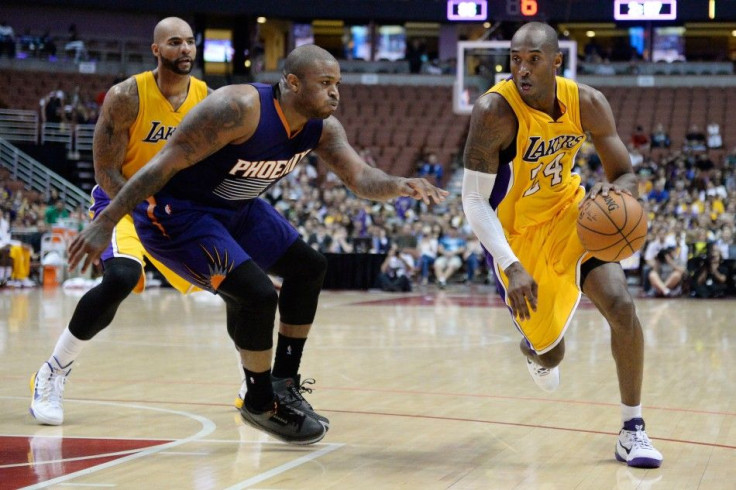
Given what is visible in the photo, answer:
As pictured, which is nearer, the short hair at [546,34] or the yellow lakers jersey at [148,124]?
the short hair at [546,34]

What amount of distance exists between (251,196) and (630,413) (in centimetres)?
212

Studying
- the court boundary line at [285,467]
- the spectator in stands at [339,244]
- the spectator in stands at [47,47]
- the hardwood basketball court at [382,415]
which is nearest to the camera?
→ the court boundary line at [285,467]

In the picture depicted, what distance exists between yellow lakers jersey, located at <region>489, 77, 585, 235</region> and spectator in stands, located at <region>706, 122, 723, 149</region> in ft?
68.4

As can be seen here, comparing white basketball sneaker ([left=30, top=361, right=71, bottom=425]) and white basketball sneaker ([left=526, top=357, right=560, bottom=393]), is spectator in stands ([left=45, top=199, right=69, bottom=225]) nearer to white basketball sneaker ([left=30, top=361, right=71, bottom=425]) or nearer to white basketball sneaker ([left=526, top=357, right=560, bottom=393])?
white basketball sneaker ([left=30, top=361, right=71, bottom=425])

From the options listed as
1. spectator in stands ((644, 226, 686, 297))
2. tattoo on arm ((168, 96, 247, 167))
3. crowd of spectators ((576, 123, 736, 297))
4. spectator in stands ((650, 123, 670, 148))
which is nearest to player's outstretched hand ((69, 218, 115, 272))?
tattoo on arm ((168, 96, 247, 167))

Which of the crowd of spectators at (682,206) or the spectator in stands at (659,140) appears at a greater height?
the spectator in stands at (659,140)

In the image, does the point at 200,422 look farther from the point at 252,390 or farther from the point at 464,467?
the point at 464,467

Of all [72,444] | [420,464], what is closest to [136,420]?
[72,444]

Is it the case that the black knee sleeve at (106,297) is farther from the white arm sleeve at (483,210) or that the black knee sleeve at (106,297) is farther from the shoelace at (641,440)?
the shoelace at (641,440)

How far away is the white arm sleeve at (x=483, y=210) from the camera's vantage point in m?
4.96

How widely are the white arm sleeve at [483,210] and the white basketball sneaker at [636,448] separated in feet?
3.19

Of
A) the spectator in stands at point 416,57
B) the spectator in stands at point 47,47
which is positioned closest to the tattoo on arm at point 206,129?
the spectator in stands at point 47,47

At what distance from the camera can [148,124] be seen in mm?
5855

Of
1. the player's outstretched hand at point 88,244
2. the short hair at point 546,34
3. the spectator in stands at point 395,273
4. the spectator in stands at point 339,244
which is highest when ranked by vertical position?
the short hair at point 546,34
